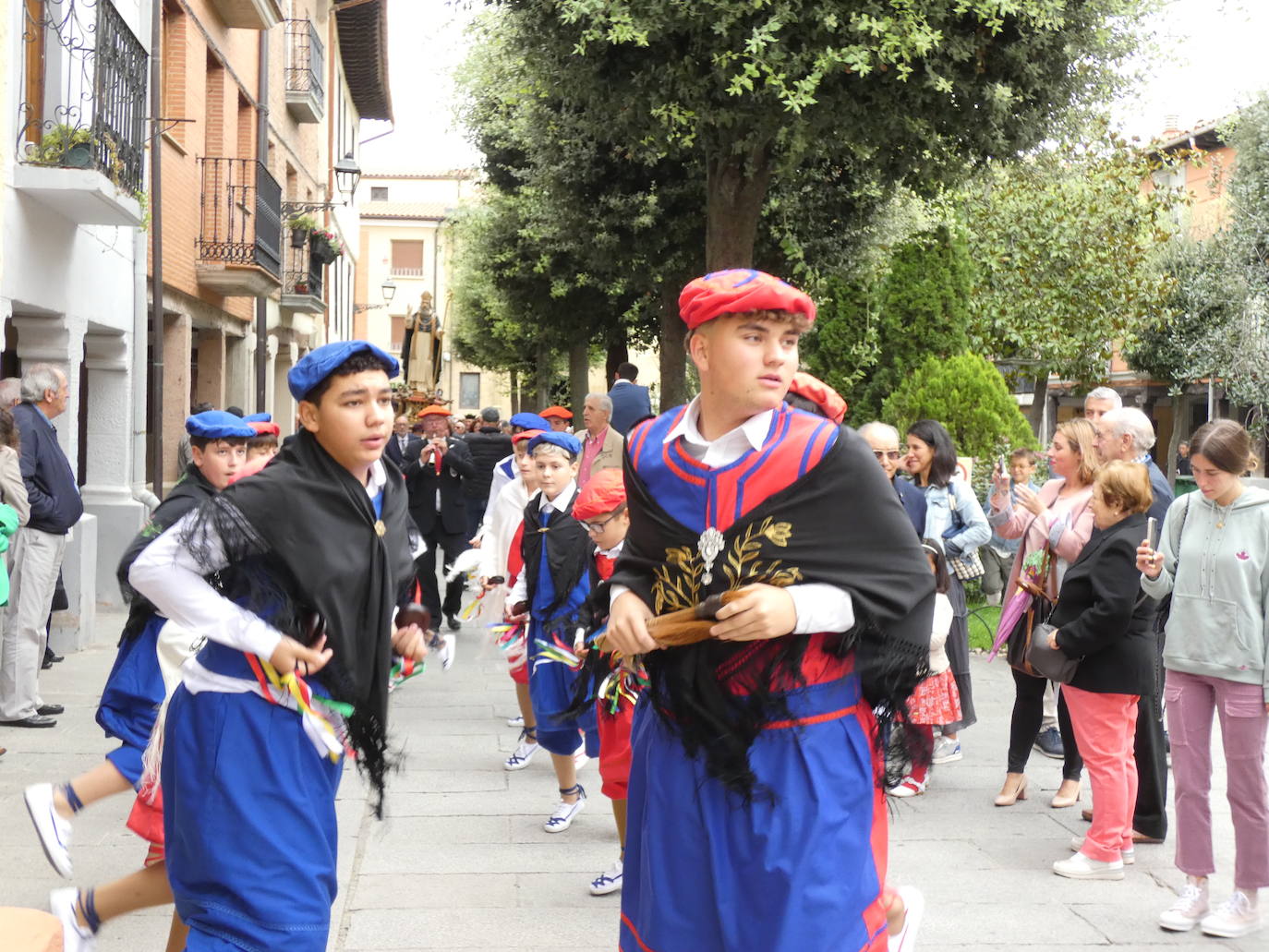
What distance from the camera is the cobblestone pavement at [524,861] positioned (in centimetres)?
523

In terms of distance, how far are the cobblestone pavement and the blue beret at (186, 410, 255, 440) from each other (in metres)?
1.45

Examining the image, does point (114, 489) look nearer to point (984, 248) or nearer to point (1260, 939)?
point (1260, 939)

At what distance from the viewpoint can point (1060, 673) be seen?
615 cm

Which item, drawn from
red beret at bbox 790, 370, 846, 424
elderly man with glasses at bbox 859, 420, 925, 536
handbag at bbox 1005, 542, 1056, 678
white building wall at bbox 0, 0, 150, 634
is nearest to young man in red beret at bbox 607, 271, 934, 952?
red beret at bbox 790, 370, 846, 424

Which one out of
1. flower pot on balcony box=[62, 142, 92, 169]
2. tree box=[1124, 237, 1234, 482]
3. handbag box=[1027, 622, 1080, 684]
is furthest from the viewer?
tree box=[1124, 237, 1234, 482]

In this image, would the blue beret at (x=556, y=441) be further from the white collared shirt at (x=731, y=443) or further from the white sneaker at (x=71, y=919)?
the white collared shirt at (x=731, y=443)

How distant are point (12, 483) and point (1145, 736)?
579 cm

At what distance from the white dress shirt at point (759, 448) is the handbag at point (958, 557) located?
15.5 ft

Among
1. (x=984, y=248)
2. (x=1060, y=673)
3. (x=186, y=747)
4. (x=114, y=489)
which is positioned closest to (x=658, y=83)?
(x=114, y=489)

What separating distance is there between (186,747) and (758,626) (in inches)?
55.2

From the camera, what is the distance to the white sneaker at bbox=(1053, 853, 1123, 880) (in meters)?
5.98

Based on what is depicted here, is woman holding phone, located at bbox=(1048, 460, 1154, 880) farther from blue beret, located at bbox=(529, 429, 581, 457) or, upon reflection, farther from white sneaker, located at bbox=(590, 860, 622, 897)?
blue beret, located at bbox=(529, 429, 581, 457)

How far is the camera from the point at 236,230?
1828 centimetres

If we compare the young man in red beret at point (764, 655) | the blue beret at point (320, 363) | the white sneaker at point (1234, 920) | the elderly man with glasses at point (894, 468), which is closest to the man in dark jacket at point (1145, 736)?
the white sneaker at point (1234, 920)
